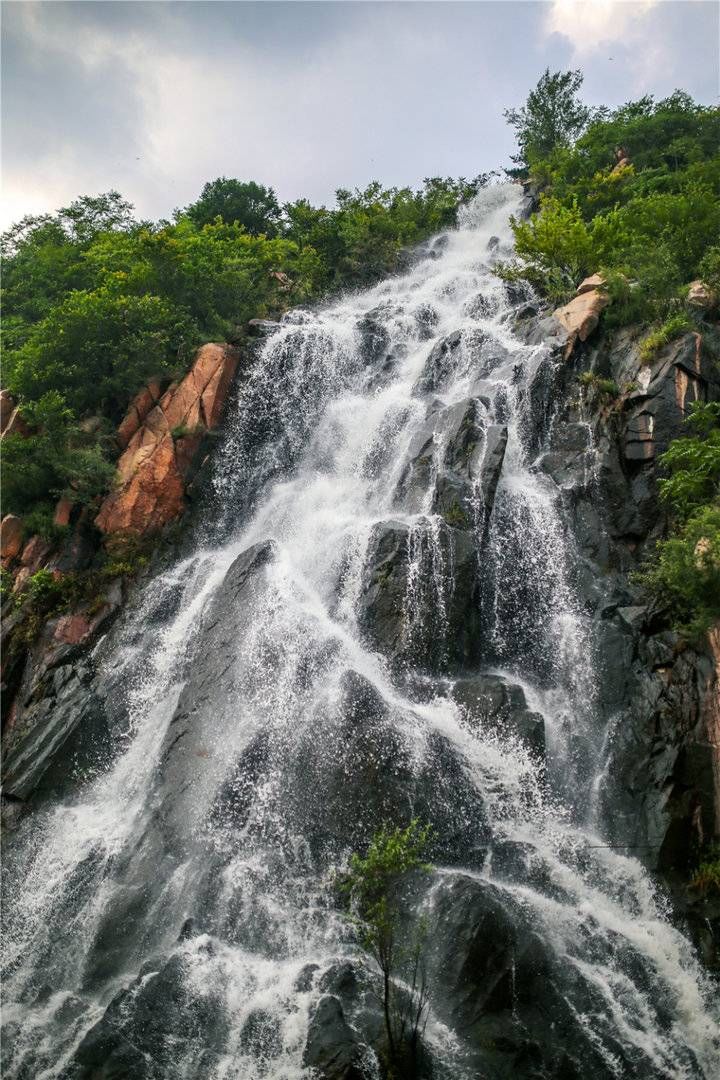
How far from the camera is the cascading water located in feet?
26.2

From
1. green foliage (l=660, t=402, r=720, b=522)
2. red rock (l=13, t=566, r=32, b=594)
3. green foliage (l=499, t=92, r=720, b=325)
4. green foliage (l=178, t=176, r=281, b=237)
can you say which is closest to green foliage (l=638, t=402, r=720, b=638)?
green foliage (l=660, t=402, r=720, b=522)

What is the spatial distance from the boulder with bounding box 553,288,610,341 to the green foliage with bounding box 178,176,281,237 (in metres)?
20.1

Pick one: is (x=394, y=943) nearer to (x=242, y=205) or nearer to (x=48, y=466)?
(x=48, y=466)

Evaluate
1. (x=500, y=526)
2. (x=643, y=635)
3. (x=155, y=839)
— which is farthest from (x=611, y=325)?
(x=155, y=839)

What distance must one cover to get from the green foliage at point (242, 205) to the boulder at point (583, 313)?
2014cm

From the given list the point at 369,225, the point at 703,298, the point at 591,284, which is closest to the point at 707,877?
the point at 703,298

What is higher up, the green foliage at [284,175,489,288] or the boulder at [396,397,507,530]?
the green foliage at [284,175,489,288]

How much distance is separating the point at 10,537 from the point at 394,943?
49.1ft

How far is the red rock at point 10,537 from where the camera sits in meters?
18.1

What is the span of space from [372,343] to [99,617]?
43.4 feet

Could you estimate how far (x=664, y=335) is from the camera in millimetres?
16250

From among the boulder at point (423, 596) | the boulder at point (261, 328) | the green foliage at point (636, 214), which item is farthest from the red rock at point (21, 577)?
the green foliage at point (636, 214)

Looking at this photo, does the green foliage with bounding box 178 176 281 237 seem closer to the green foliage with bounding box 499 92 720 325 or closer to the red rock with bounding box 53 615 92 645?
the green foliage with bounding box 499 92 720 325

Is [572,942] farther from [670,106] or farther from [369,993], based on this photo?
[670,106]
